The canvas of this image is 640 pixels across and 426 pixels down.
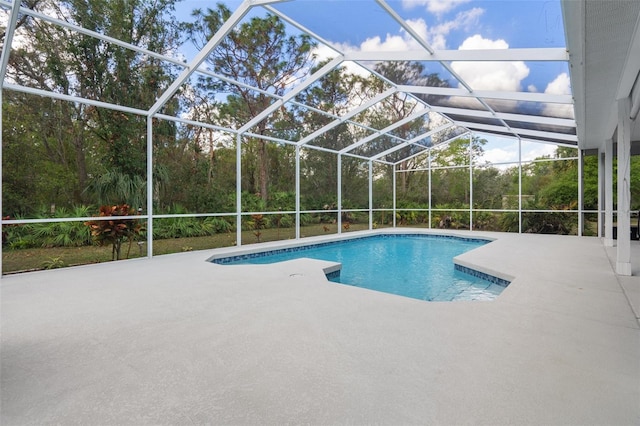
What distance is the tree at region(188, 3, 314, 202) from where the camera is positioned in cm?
795

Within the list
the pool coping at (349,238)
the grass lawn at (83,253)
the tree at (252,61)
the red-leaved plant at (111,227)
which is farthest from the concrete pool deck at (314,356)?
the tree at (252,61)

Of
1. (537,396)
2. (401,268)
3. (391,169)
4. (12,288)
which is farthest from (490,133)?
(12,288)

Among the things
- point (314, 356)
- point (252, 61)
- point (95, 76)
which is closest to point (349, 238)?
point (252, 61)

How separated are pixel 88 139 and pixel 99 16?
295 centimetres

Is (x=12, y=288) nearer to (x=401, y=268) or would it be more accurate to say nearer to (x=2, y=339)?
(x=2, y=339)

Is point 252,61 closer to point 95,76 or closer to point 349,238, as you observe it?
point 95,76

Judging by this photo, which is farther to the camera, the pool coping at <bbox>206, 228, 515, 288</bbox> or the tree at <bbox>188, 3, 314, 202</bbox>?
the tree at <bbox>188, 3, 314, 202</bbox>

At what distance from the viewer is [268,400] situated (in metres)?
1.76

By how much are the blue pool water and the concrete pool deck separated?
42.7 inches

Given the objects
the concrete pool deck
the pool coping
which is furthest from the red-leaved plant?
the concrete pool deck

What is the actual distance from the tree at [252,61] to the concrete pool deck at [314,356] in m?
5.29

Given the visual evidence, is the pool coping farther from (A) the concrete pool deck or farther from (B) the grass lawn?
(B) the grass lawn

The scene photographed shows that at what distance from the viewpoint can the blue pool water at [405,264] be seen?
5047 mm

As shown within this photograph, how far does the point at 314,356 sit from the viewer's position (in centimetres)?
226
